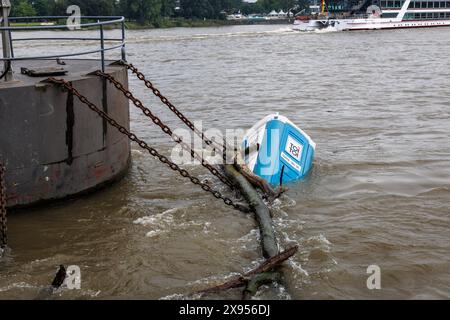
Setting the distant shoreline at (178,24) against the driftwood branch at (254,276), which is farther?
the distant shoreline at (178,24)

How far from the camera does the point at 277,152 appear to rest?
338 inches

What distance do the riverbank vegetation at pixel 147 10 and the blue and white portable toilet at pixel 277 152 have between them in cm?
6797

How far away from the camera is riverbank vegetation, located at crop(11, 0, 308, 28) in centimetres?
7931

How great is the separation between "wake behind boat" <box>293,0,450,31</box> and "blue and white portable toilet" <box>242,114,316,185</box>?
218ft

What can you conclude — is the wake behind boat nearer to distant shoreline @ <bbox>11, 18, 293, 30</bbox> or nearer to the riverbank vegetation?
distant shoreline @ <bbox>11, 18, 293, 30</bbox>

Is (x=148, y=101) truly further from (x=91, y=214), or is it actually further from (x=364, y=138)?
(x=91, y=214)

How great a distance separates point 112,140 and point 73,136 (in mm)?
829

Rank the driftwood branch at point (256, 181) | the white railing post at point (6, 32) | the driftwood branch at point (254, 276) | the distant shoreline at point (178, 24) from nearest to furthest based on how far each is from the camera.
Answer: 1. the driftwood branch at point (254, 276)
2. the white railing post at point (6, 32)
3. the driftwood branch at point (256, 181)
4. the distant shoreline at point (178, 24)

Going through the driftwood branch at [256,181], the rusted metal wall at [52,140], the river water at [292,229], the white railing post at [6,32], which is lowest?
the river water at [292,229]

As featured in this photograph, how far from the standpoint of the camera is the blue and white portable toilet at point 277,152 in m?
8.59

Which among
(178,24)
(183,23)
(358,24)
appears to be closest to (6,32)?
(358,24)

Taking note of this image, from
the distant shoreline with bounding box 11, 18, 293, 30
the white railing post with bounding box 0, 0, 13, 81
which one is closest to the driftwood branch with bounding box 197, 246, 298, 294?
the white railing post with bounding box 0, 0, 13, 81

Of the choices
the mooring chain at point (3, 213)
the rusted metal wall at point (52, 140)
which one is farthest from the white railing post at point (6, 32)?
the mooring chain at point (3, 213)

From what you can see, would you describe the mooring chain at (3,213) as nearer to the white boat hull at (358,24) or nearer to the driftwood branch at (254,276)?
the driftwood branch at (254,276)
